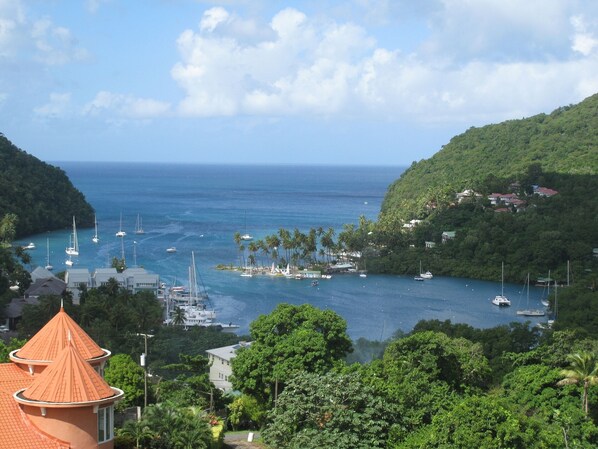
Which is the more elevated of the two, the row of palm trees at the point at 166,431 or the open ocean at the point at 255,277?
the row of palm trees at the point at 166,431

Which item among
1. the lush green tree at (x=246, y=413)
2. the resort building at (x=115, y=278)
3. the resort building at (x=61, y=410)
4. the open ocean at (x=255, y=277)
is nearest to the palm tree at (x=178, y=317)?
the open ocean at (x=255, y=277)

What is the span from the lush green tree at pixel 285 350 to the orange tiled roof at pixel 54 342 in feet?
20.5

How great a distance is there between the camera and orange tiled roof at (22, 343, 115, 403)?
41.4ft

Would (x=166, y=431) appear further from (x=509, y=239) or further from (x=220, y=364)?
(x=509, y=239)

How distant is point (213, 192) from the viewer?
461 ft

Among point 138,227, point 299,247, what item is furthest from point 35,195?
point 299,247

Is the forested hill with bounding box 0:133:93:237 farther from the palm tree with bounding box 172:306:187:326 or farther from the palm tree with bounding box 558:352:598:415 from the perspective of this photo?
the palm tree with bounding box 558:352:598:415

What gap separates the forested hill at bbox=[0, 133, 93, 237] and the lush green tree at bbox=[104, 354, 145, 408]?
52.7 meters

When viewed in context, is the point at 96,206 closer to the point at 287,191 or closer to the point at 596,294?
the point at 287,191

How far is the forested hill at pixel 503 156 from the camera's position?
75562 millimetres

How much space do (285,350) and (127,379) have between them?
3.84 m

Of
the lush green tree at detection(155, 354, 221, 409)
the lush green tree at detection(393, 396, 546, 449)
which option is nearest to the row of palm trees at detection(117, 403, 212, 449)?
the lush green tree at detection(155, 354, 221, 409)

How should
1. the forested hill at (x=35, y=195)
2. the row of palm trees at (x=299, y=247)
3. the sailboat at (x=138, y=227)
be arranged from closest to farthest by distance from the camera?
the row of palm trees at (x=299, y=247) < the forested hill at (x=35, y=195) < the sailboat at (x=138, y=227)

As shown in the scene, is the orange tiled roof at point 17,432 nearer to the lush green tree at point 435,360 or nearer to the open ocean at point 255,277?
the lush green tree at point 435,360
